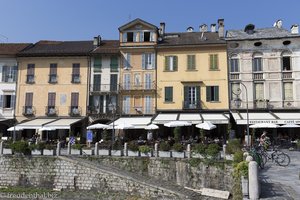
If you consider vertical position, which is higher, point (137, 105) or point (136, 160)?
point (137, 105)

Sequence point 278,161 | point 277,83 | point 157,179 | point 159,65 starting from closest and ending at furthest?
point 278,161 < point 157,179 < point 277,83 < point 159,65

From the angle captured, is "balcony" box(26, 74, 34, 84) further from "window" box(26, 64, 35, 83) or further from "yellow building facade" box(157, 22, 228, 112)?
"yellow building facade" box(157, 22, 228, 112)

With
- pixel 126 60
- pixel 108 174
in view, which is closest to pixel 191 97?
pixel 126 60

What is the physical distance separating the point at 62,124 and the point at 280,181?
19.0m

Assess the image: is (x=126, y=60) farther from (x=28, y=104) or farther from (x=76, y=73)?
(x=28, y=104)

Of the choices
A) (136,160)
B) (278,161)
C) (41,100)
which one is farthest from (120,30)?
(278,161)

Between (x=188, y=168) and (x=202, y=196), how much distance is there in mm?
2627

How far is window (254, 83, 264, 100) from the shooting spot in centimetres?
2712

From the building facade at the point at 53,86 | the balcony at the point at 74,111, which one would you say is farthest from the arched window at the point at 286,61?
the balcony at the point at 74,111

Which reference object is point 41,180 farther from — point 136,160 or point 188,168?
point 188,168

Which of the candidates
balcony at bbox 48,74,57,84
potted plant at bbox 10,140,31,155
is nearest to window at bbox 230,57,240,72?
balcony at bbox 48,74,57,84

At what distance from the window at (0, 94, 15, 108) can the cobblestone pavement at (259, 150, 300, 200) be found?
82.4 feet

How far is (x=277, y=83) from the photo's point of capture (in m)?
27.0

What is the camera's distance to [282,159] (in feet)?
52.4
